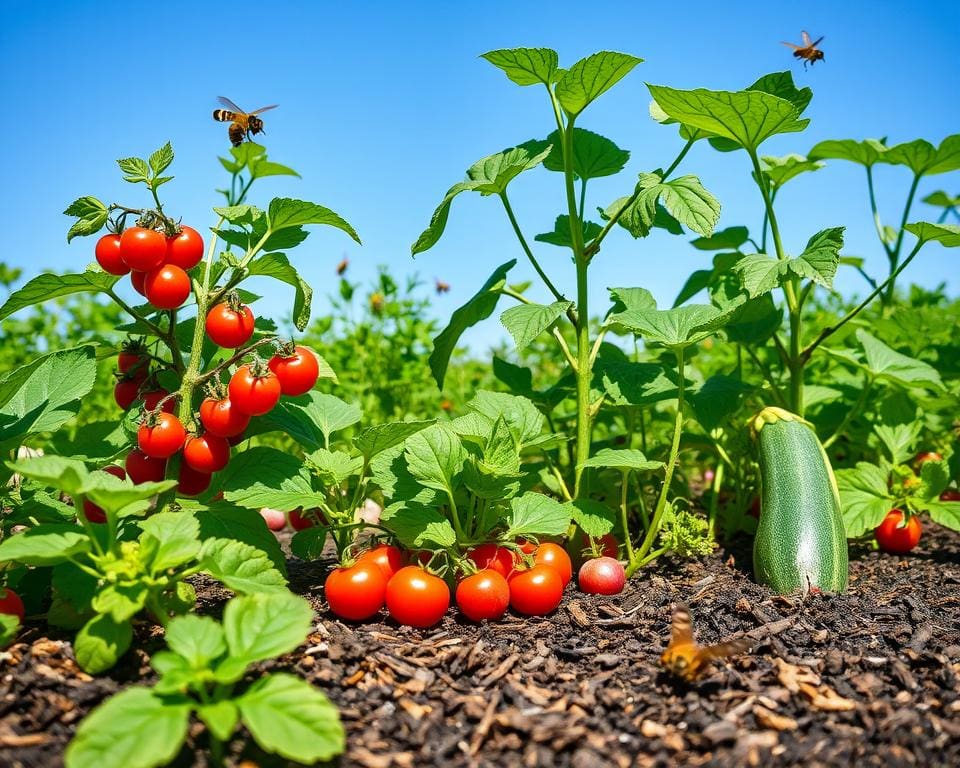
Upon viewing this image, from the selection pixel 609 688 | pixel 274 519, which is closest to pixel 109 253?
pixel 609 688

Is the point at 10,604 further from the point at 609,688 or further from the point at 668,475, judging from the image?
the point at 668,475

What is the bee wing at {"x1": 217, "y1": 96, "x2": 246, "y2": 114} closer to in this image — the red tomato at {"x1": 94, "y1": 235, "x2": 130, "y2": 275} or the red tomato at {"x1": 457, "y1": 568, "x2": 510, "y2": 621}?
the red tomato at {"x1": 94, "y1": 235, "x2": 130, "y2": 275}

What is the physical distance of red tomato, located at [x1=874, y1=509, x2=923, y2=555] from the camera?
11.8 ft

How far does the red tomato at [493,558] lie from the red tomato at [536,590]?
0.19ft

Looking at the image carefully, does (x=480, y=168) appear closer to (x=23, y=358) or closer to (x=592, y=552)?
(x=592, y=552)

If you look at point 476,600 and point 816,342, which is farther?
point 816,342

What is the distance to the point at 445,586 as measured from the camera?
97.4 inches

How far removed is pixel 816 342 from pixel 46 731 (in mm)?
2830

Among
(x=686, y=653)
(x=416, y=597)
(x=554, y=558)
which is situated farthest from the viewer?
(x=554, y=558)

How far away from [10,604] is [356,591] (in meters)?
0.94

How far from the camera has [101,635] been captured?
1.94 m

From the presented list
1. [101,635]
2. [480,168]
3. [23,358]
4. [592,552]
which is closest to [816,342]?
[592,552]

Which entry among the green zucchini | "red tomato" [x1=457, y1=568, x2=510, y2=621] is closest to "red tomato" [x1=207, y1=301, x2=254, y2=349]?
"red tomato" [x1=457, y1=568, x2=510, y2=621]

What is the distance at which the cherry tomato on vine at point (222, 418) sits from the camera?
7.51 feet
